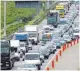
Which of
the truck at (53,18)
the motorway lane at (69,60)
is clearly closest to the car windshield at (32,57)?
the motorway lane at (69,60)

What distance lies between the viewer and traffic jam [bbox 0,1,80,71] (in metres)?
33.3

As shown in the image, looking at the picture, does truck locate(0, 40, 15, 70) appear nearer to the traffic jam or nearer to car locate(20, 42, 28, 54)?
the traffic jam

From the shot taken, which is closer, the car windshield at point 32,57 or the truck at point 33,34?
the car windshield at point 32,57

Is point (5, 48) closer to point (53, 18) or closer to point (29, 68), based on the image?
point (29, 68)

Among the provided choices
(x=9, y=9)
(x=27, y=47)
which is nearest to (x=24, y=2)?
(x=9, y=9)

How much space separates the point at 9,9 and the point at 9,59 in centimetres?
4680

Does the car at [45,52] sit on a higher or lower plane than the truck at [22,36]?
lower

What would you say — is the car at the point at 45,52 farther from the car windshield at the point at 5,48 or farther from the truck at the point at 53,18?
the truck at the point at 53,18

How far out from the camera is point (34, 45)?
49125 mm

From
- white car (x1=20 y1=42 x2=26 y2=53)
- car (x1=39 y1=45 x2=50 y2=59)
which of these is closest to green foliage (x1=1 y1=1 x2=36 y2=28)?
white car (x1=20 y1=42 x2=26 y2=53)

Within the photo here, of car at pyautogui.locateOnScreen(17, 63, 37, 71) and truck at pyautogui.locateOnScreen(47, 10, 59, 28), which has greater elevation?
truck at pyautogui.locateOnScreen(47, 10, 59, 28)

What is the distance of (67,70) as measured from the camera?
103ft

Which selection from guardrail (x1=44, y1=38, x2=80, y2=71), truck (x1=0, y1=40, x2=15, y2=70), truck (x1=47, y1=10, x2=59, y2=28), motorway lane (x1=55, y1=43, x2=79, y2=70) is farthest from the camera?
truck (x1=47, y1=10, x2=59, y2=28)

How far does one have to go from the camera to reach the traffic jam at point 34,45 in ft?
109
